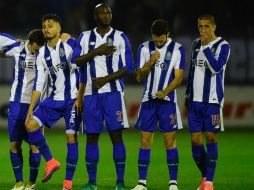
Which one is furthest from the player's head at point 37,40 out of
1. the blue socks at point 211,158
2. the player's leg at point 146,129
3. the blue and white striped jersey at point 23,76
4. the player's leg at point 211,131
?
the blue socks at point 211,158

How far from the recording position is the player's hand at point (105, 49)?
9.48 metres

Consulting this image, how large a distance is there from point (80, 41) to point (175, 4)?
11.1m

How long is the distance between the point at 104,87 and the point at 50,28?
0.98 meters

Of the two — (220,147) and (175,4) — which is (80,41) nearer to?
(220,147)

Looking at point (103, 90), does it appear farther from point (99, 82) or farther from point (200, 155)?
point (200, 155)

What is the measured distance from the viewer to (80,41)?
380 inches

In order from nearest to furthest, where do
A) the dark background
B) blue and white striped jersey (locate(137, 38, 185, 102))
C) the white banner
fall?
1. blue and white striped jersey (locate(137, 38, 185, 102))
2. the white banner
3. the dark background

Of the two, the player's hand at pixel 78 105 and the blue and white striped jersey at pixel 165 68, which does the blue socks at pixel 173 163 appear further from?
the player's hand at pixel 78 105

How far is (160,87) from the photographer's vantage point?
32.4 feet

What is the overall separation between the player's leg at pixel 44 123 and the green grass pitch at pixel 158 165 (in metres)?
0.70

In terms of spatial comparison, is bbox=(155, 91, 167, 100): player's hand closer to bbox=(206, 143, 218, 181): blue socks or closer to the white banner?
bbox=(206, 143, 218, 181): blue socks

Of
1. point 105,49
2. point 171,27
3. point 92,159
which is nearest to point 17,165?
point 92,159

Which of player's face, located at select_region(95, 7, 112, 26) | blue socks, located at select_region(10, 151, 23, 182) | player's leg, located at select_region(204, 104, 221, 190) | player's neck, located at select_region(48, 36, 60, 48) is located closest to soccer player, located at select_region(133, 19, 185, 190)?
player's leg, located at select_region(204, 104, 221, 190)

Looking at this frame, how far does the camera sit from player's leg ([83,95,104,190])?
9578 mm
